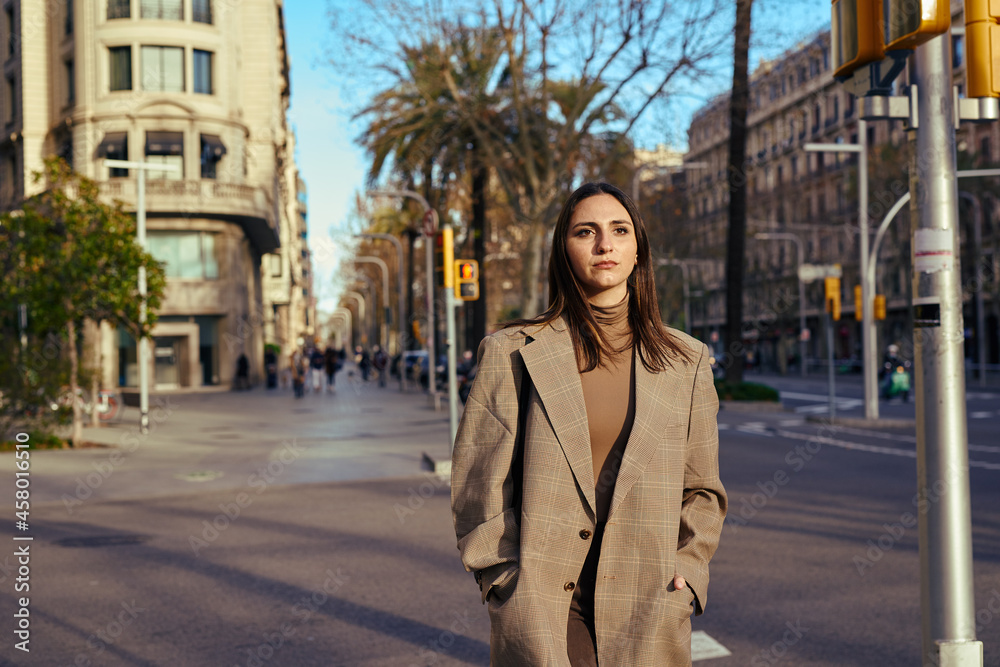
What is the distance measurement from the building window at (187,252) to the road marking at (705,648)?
3779cm

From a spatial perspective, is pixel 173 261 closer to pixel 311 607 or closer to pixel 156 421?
pixel 156 421

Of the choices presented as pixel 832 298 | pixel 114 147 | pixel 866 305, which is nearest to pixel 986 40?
pixel 866 305

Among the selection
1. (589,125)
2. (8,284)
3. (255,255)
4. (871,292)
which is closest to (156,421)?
(8,284)

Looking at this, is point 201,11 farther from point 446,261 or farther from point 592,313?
point 592,313

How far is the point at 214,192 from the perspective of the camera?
39750mm

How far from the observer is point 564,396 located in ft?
8.01

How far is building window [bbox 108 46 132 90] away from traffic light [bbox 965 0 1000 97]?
39855 millimetres

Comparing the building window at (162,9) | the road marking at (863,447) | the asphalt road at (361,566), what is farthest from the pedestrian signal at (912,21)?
the building window at (162,9)

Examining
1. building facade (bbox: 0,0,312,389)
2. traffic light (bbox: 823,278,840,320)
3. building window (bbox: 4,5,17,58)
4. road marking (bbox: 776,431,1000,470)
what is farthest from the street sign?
building window (bbox: 4,5,17,58)

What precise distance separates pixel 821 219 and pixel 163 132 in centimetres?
3899

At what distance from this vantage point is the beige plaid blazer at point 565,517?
93.4 inches

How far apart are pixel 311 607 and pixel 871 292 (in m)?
16.7

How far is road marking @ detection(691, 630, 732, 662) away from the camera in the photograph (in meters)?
4.80

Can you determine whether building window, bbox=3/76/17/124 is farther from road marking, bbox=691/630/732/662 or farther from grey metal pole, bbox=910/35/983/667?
grey metal pole, bbox=910/35/983/667
